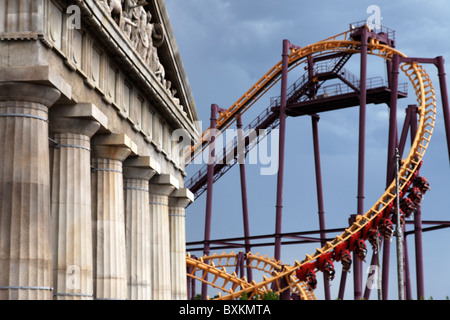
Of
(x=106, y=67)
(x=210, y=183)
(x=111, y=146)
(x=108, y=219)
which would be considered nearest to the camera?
(x=106, y=67)

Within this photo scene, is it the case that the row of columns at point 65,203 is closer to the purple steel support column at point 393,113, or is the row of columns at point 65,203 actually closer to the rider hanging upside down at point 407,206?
the purple steel support column at point 393,113

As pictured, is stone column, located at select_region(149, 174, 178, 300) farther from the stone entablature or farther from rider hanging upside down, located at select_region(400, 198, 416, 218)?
rider hanging upside down, located at select_region(400, 198, 416, 218)

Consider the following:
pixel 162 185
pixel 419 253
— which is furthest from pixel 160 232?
pixel 419 253

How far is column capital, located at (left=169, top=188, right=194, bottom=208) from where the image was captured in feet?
144

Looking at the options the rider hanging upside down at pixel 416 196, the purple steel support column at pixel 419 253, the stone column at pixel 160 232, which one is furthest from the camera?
the rider hanging upside down at pixel 416 196

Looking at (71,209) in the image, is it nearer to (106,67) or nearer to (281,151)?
(106,67)

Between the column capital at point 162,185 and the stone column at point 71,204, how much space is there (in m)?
12.8

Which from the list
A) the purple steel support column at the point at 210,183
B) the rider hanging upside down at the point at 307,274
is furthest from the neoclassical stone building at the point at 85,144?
the purple steel support column at the point at 210,183

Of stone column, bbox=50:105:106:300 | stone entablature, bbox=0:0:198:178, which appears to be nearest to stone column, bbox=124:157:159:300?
stone entablature, bbox=0:0:198:178

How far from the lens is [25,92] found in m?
22.2

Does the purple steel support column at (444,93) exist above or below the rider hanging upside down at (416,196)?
above

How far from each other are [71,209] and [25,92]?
198 inches

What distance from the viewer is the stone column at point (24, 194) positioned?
70.4 feet

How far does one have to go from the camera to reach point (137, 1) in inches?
1334
